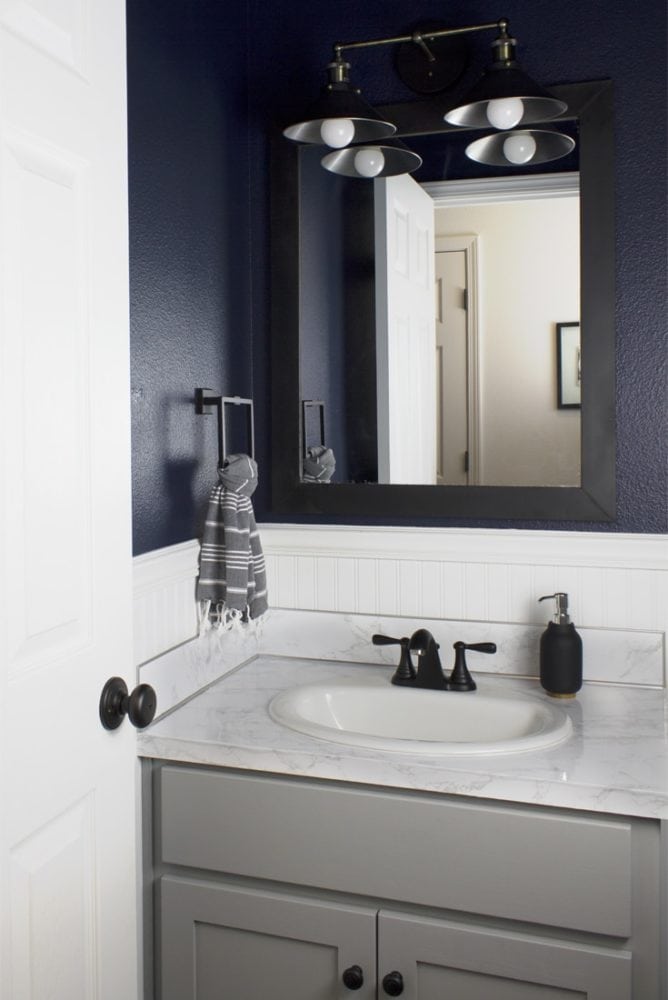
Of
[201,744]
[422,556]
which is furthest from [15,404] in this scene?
[422,556]

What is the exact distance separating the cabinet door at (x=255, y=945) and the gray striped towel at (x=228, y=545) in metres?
0.56

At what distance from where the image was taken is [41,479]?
1087 millimetres

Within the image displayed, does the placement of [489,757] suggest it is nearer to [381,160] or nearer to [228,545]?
[228,545]

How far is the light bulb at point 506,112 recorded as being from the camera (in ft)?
6.02

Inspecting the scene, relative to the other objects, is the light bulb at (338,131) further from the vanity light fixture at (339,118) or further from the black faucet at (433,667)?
the black faucet at (433,667)

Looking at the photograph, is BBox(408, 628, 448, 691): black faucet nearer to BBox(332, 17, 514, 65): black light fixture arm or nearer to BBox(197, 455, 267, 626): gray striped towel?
BBox(197, 455, 267, 626): gray striped towel

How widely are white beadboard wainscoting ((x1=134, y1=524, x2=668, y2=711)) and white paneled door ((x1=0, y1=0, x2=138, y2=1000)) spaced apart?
0.51 m

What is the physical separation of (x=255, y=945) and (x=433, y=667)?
0.63m

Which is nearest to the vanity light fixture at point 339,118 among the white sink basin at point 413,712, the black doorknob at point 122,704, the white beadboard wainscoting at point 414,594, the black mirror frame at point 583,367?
the black mirror frame at point 583,367

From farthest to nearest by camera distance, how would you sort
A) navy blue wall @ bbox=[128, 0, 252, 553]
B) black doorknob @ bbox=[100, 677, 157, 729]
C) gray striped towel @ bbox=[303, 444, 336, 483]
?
1. gray striped towel @ bbox=[303, 444, 336, 483]
2. navy blue wall @ bbox=[128, 0, 252, 553]
3. black doorknob @ bbox=[100, 677, 157, 729]

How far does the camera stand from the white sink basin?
5.76 ft

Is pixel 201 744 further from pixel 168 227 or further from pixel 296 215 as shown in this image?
pixel 296 215

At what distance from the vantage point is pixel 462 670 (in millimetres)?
1902

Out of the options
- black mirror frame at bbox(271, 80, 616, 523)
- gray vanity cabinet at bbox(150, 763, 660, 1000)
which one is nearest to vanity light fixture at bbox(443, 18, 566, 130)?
black mirror frame at bbox(271, 80, 616, 523)
